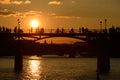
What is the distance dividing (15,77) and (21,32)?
93.4 feet

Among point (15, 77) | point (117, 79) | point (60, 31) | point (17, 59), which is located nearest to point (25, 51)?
point (17, 59)

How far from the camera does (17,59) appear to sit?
17050 centimetres

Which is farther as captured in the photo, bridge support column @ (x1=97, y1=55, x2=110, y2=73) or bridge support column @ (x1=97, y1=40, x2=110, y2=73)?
bridge support column @ (x1=97, y1=55, x2=110, y2=73)

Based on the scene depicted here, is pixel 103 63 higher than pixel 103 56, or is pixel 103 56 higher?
pixel 103 56

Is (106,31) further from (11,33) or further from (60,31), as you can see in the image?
(11,33)

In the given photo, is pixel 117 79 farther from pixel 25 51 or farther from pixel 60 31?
pixel 25 51

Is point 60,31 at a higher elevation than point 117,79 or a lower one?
higher

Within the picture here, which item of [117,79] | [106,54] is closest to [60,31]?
[106,54]

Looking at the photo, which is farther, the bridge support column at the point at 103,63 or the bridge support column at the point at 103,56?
the bridge support column at the point at 103,63

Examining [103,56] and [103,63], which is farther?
[103,56]

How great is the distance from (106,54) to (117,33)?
851 cm

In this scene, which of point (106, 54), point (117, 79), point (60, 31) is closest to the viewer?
point (117, 79)

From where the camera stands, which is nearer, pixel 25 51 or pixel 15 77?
pixel 15 77

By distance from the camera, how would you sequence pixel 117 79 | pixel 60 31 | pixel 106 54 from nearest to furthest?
1. pixel 117 79
2. pixel 60 31
3. pixel 106 54
